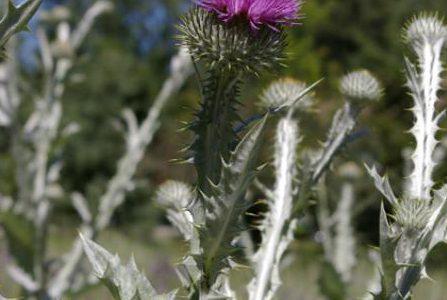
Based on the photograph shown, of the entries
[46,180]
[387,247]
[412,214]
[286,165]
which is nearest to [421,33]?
[286,165]

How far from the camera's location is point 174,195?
2.71 metres

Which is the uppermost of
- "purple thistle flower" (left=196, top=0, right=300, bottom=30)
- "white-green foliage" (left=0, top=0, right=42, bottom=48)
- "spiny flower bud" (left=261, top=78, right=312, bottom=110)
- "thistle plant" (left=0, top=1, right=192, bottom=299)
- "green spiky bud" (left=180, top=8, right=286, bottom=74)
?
"white-green foliage" (left=0, top=0, right=42, bottom=48)

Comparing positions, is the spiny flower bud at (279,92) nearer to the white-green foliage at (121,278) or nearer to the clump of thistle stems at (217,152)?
the clump of thistle stems at (217,152)

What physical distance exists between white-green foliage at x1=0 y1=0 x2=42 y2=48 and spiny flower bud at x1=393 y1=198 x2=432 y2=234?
2.92 ft

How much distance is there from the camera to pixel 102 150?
30641mm

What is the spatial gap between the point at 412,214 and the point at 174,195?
101 centimetres

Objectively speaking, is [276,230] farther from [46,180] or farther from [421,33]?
[46,180]

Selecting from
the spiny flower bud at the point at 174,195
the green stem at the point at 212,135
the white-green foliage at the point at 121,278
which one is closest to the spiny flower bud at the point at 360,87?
the spiny flower bud at the point at 174,195

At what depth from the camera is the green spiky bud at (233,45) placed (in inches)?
66.5

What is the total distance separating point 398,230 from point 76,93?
3075cm

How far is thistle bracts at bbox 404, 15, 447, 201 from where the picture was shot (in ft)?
7.25

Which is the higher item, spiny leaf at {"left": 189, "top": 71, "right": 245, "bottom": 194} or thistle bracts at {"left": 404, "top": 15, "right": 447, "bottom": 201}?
spiny leaf at {"left": 189, "top": 71, "right": 245, "bottom": 194}

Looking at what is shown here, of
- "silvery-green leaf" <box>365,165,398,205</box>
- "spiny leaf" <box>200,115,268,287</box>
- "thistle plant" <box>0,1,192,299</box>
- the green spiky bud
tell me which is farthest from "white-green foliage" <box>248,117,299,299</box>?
"thistle plant" <box>0,1,192,299</box>

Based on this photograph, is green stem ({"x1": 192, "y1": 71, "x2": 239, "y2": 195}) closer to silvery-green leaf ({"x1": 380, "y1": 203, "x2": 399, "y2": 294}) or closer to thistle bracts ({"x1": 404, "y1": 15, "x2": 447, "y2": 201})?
silvery-green leaf ({"x1": 380, "y1": 203, "x2": 399, "y2": 294})
